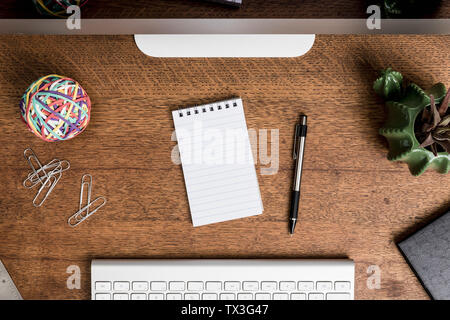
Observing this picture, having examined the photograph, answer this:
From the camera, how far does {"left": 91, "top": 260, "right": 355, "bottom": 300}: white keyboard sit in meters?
0.60

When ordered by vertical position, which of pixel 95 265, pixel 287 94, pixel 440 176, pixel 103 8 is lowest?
pixel 95 265

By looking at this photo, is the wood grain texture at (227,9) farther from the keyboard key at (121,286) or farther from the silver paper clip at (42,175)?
the keyboard key at (121,286)

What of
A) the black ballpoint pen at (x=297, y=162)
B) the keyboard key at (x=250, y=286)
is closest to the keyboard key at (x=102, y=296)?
the keyboard key at (x=250, y=286)

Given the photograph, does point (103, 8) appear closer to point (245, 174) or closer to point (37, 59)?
point (37, 59)

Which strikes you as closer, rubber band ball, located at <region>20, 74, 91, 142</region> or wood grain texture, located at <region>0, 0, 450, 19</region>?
rubber band ball, located at <region>20, 74, 91, 142</region>

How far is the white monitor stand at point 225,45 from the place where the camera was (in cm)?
58

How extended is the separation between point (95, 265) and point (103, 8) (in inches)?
17.4

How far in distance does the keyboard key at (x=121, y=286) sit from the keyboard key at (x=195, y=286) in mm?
107

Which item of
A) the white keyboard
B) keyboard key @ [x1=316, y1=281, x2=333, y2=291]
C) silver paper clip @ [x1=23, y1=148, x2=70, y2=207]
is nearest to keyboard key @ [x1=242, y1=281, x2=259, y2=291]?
the white keyboard

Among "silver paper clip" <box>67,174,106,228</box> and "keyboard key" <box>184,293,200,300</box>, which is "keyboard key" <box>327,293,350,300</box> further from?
"silver paper clip" <box>67,174,106,228</box>

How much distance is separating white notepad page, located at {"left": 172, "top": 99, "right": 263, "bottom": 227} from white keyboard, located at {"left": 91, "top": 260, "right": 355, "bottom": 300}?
86 millimetres

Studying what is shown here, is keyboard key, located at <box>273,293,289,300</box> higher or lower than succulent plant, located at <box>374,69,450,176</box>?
lower

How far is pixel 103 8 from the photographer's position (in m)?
0.60

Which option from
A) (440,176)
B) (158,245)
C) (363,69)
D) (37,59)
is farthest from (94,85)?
(440,176)
